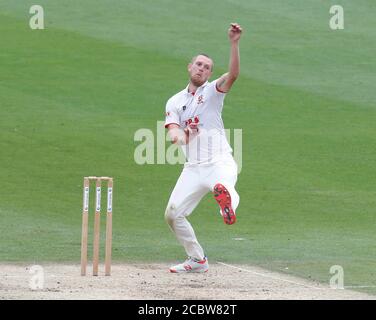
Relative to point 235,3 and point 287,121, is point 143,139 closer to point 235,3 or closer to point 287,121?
point 287,121

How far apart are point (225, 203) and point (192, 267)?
127 cm

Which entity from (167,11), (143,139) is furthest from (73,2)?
(143,139)

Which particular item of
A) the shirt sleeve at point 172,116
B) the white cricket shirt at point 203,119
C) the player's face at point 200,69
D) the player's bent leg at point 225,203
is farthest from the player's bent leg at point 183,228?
the player's face at point 200,69

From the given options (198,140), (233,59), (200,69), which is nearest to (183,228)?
(198,140)

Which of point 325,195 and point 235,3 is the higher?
point 235,3

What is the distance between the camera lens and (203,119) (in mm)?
12383

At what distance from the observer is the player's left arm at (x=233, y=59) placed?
1152cm

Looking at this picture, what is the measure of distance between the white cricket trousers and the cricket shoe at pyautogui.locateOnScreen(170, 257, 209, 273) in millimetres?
61

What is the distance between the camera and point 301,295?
10.9 meters

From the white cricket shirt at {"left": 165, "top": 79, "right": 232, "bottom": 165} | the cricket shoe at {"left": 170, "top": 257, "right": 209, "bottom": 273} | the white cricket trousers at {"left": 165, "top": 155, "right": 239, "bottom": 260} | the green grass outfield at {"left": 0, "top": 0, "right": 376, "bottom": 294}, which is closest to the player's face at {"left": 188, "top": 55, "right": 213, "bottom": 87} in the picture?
the white cricket shirt at {"left": 165, "top": 79, "right": 232, "bottom": 165}

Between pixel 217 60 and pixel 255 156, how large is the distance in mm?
5751

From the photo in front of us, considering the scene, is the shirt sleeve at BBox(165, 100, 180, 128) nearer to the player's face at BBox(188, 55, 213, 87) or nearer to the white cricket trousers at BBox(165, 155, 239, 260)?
the player's face at BBox(188, 55, 213, 87)
